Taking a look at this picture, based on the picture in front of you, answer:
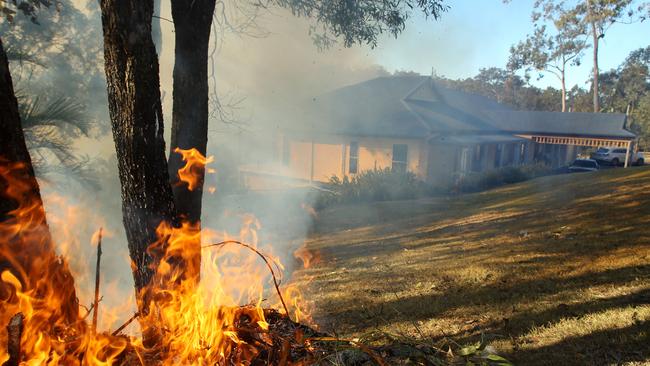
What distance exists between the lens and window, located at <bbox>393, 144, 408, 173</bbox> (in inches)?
803

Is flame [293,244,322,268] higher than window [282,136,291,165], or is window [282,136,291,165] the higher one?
window [282,136,291,165]

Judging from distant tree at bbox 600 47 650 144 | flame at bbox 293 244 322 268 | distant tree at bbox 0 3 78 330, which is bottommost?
flame at bbox 293 244 322 268

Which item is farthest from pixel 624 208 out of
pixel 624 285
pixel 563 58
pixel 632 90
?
pixel 632 90

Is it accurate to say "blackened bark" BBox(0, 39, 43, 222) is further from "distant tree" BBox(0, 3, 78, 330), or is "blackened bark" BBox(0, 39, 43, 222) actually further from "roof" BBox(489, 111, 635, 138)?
"roof" BBox(489, 111, 635, 138)

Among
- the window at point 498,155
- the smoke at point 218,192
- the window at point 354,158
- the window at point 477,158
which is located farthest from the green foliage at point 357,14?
the window at point 498,155

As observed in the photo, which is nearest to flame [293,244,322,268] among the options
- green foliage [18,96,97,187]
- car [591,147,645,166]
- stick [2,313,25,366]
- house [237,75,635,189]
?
green foliage [18,96,97,187]

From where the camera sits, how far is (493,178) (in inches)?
768

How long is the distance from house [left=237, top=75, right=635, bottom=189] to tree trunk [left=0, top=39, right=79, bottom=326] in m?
17.4

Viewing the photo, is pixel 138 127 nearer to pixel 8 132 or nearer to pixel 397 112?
pixel 8 132

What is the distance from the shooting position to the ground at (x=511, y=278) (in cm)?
437

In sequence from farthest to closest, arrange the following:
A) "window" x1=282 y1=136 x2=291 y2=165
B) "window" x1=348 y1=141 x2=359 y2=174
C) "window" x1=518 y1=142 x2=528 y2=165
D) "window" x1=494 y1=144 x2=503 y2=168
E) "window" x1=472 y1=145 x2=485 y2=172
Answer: "window" x1=518 y1=142 x2=528 y2=165
"window" x1=494 y1=144 x2=503 y2=168
"window" x1=282 y1=136 x2=291 y2=165
"window" x1=472 y1=145 x2=485 y2=172
"window" x1=348 y1=141 x2=359 y2=174

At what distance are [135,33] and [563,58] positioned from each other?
5711cm

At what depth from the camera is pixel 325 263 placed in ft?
27.3

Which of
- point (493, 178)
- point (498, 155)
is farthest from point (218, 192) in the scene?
point (498, 155)
